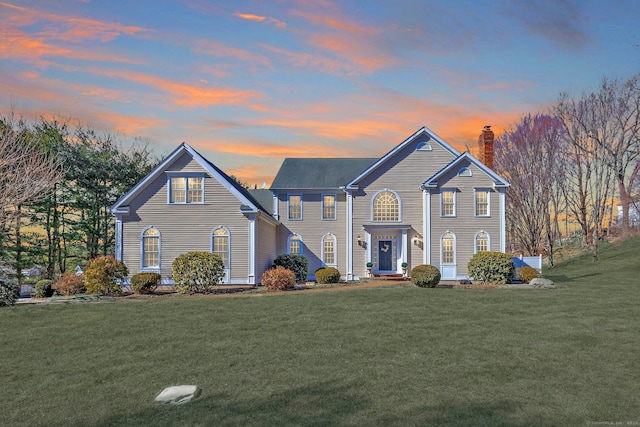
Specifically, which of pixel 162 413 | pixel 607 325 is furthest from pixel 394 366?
pixel 607 325

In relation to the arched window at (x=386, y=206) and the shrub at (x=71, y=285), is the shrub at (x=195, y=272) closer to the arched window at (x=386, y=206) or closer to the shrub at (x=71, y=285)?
the shrub at (x=71, y=285)

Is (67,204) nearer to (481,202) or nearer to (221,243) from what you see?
(221,243)

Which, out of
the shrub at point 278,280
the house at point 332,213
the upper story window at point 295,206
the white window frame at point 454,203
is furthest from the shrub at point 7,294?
the white window frame at point 454,203

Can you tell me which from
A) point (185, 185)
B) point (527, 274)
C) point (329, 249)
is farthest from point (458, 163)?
point (185, 185)

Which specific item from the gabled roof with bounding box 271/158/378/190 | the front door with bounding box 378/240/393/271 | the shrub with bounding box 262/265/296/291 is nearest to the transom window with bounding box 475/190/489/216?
the front door with bounding box 378/240/393/271

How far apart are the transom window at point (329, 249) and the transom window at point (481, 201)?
9.18 meters

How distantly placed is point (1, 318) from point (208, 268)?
8.34 meters

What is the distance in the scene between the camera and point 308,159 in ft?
122

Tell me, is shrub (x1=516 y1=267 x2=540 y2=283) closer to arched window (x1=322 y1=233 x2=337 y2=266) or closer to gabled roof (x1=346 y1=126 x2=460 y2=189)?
gabled roof (x1=346 y1=126 x2=460 y2=189)

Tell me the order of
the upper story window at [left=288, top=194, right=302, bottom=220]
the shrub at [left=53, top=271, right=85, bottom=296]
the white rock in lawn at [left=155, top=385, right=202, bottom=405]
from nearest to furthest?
the white rock in lawn at [left=155, top=385, right=202, bottom=405] < the shrub at [left=53, top=271, right=85, bottom=296] < the upper story window at [left=288, top=194, right=302, bottom=220]

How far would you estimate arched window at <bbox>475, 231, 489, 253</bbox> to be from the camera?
30109mm

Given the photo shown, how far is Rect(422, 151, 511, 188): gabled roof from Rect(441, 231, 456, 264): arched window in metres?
3.12

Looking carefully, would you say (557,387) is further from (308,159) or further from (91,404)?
(308,159)

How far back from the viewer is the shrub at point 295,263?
1220 inches
